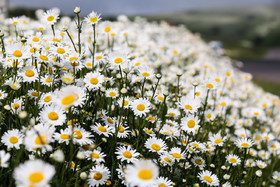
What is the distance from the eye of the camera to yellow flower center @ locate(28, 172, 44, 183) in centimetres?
113

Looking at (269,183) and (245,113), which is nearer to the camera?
(269,183)

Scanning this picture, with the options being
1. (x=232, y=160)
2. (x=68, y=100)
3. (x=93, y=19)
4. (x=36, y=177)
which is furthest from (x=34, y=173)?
(x=232, y=160)

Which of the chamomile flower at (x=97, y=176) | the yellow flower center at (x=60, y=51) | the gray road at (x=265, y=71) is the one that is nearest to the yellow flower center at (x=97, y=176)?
the chamomile flower at (x=97, y=176)

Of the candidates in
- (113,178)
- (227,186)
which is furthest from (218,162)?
(113,178)

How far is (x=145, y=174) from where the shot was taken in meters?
1.29

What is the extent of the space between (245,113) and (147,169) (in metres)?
3.51

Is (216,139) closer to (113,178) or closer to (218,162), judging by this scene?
(218,162)

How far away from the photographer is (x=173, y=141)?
2.61 metres

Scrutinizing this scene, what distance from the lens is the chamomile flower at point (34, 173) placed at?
111 cm

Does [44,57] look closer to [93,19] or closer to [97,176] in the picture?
[93,19]

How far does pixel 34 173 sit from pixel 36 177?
0.02 m

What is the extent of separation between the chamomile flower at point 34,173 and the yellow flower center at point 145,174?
44 centimetres

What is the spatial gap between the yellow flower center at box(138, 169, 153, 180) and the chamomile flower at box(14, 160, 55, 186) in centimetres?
44

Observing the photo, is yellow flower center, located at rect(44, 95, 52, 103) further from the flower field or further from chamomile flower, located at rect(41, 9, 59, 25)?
chamomile flower, located at rect(41, 9, 59, 25)
